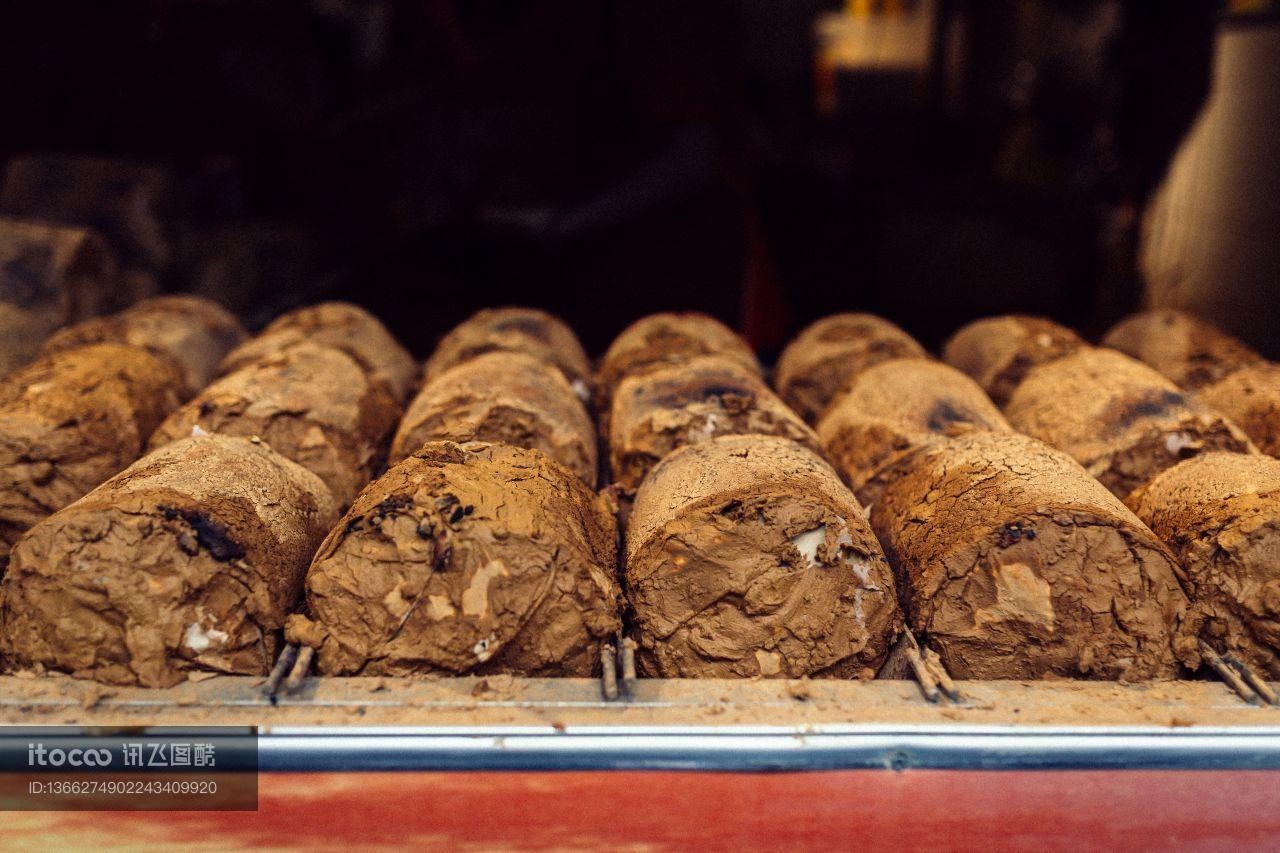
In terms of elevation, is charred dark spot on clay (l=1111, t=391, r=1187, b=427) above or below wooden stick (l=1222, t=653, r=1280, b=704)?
above

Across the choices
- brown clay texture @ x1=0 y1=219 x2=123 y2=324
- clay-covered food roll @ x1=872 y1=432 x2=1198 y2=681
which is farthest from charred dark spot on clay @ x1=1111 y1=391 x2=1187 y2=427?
brown clay texture @ x1=0 y1=219 x2=123 y2=324

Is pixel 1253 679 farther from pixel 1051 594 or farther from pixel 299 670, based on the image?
pixel 299 670

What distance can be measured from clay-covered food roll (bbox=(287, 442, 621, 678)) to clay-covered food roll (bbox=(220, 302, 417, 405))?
46.7 inches

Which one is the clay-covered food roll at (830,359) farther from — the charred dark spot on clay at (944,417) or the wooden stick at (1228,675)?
the wooden stick at (1228,675)

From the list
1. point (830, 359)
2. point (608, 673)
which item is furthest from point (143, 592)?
point (830, 359)

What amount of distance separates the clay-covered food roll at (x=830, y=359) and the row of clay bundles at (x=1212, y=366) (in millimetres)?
679

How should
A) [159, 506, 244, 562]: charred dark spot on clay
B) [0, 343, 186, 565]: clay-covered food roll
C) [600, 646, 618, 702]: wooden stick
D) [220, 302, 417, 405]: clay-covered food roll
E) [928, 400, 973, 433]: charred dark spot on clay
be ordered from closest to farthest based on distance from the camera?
[600, 646, 618, 702]: wooden stick < [159, 506, 244, 562]: charred dark spot on clay < [0, 343, 186, 565]: clay-covered food roll < [928, 400, 973, 433]: charred dark spot on clay < [220, 302, 417, 405]: clay-covered food roll

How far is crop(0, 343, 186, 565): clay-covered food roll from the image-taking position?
1.95m

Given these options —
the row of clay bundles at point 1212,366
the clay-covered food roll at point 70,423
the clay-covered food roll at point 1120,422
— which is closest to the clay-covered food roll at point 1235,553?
the clay-covered food roll at point 1120,422

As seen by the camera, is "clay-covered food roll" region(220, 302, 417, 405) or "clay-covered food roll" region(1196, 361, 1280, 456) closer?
"clay-covered food roll" region(1196, 361, 1280, 456)

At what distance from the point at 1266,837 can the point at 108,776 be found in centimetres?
161

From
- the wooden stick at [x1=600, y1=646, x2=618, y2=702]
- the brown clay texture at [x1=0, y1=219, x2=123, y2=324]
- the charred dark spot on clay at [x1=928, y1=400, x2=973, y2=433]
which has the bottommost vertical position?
the wooden stick at [x1=600, y1=646, x2=618, y2=702]

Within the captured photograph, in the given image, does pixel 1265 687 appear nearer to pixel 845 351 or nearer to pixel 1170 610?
pixel 1170 610

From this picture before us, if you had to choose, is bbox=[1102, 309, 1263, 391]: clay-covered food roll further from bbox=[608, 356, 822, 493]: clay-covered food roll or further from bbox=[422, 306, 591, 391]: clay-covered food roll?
bbox=[422, 306, 591, 391]: clay-covered food roll
